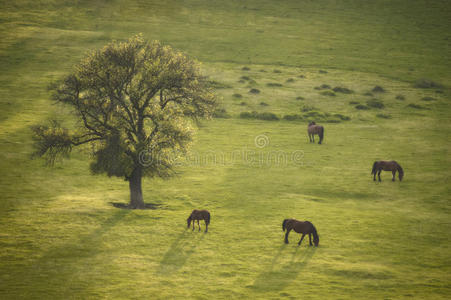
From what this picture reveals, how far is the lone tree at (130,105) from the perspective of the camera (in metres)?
29.7

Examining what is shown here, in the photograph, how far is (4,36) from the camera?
10894cm

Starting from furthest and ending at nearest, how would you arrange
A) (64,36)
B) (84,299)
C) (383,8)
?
(383,8), (64,36), (84,299)

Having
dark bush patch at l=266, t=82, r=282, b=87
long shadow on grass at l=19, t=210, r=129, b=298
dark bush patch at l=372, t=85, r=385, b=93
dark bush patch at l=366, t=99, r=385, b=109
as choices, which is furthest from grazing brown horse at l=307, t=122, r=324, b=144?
dark bush patch at l=372, t=85, r=385, b=93

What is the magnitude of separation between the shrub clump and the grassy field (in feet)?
6.33

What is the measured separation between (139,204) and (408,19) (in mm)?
160474

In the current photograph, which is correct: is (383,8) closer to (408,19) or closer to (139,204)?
(408,19)

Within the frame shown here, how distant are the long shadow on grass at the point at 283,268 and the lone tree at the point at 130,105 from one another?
1160 centimetres

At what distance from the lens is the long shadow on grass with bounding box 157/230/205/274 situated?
75.8ft

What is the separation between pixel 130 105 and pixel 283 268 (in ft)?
55.7

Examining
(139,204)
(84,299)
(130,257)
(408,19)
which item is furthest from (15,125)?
(408,19)

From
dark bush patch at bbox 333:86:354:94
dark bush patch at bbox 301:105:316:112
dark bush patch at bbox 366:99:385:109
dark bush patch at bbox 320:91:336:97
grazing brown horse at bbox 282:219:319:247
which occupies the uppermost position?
dark bush patch at bbox 333:86:354:94

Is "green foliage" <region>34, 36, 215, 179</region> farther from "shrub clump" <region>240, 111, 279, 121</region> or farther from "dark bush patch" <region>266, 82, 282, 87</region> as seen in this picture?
"dark bush patch" <region>266, 82, 282, 87</region>

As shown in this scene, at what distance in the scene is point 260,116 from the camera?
70312mm

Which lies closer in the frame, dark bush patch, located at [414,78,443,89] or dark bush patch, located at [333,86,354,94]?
dark bush patch, located at [333,86,354,94]
